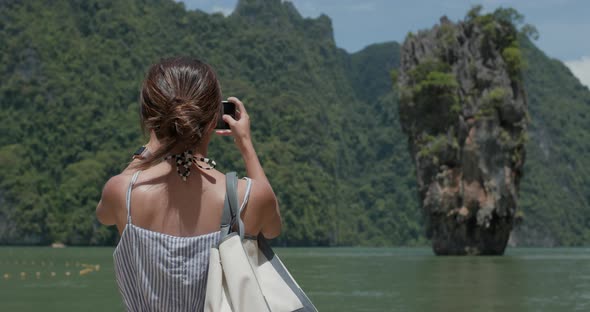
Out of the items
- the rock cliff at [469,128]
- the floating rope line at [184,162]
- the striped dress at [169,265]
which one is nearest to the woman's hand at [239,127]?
the floating rope line at [184,162]

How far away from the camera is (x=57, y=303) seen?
13055 millimetres

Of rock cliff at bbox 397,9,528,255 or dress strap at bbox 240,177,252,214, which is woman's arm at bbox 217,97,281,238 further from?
rock cliff at bbox 397,9,528,255

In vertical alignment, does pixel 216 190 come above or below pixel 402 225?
above

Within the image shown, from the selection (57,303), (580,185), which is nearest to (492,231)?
(57,303)

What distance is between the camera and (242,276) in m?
1.97

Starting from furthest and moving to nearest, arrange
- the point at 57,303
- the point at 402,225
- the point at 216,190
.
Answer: the point at 402,225 < the point at 57,303 < the point at 216,190

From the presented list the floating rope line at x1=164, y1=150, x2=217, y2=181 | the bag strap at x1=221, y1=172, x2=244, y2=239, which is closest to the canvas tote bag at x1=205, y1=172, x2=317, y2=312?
the bag strap at x1=221, y1=172, x2=244, y2=239

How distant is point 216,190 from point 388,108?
15362 centimetres

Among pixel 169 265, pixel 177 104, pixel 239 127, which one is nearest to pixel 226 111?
pixel 239 127

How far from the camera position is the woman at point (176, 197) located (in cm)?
212

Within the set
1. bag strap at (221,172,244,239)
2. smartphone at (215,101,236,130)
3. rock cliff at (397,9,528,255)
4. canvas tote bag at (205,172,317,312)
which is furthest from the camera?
rock cliff at (397,9,528,255)

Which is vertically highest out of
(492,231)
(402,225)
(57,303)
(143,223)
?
(143,223)

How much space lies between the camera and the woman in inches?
83.4

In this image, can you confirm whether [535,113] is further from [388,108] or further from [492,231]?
[492,231]
